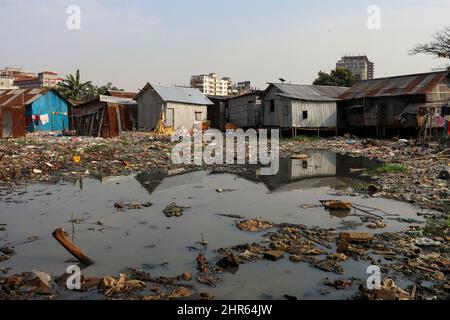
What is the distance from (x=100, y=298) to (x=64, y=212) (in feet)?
12.4

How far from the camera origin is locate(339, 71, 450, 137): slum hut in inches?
824

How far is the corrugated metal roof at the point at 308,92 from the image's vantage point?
2391cm

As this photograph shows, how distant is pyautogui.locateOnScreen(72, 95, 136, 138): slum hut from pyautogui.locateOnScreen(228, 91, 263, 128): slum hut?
729 cm

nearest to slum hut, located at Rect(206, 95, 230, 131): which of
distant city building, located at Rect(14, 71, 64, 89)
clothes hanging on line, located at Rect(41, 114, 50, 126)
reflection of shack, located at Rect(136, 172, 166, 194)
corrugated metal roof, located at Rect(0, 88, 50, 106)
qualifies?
clothes hanging on line, located at Rect(41, 114, 50, 126)

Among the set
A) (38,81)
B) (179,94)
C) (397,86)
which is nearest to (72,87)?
(179,94)

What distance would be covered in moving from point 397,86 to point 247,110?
982 centimetres

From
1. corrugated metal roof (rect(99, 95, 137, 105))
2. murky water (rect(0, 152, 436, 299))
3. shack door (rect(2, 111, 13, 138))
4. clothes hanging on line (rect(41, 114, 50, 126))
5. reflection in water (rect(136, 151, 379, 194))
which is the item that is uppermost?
corrugated metal roof (rect(99, 95, 137, 105))

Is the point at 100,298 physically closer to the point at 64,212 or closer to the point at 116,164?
the point at 64,212

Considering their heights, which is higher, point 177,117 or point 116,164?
point 177,117

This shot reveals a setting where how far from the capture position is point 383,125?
22.6 m

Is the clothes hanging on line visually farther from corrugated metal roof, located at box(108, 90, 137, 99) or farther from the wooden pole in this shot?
the wooden pole

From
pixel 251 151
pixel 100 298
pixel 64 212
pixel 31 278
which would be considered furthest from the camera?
pixel 251 151
